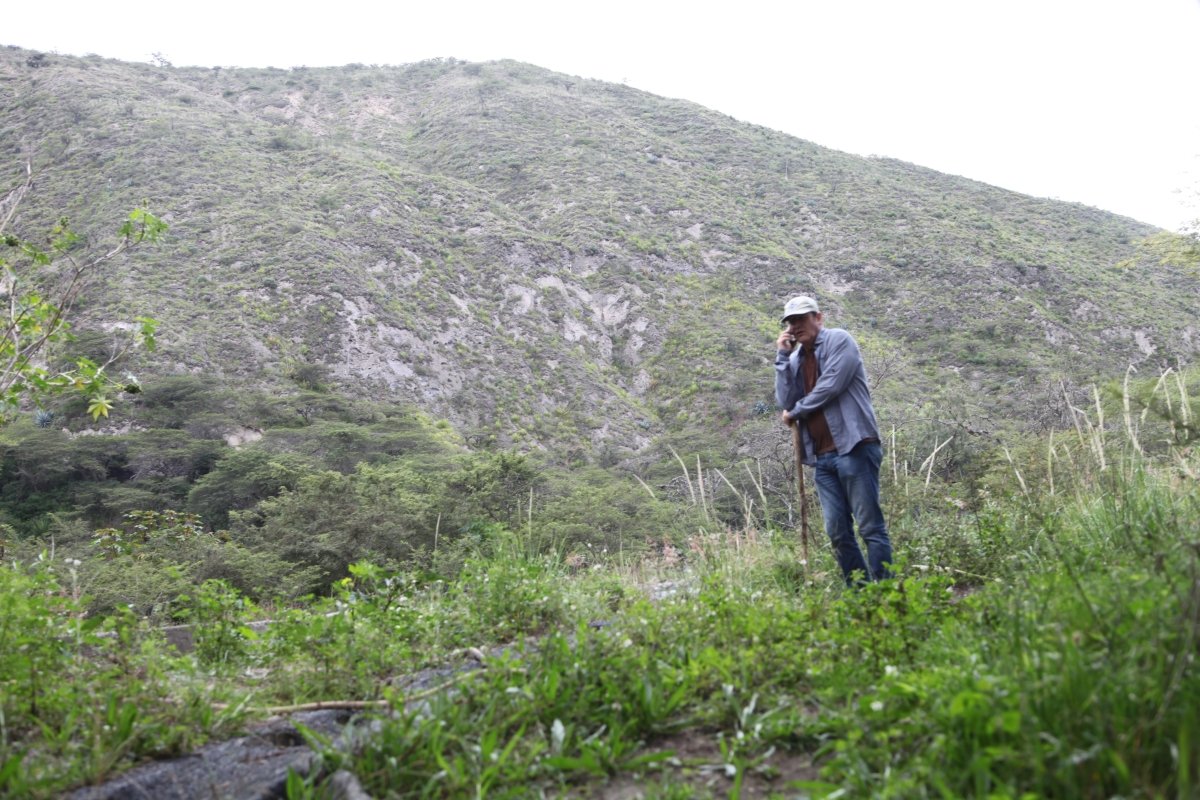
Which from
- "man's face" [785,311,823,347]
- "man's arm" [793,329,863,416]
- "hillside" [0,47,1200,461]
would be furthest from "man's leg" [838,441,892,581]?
"hillside" [0,47,1200,461]

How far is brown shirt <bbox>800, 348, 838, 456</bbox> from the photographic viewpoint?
4.50m

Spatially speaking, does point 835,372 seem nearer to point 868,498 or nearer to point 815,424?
point 815,424

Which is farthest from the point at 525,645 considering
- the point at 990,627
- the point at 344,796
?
the point at 990,627

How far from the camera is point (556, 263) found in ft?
120

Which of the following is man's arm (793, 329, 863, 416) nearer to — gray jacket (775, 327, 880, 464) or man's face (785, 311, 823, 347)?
gray jacket (775, 327, 880, 464)

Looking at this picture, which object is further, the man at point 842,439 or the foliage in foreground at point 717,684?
the man at point 842,439

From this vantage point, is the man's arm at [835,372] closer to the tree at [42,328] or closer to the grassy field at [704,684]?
the grassy field at [704,684]

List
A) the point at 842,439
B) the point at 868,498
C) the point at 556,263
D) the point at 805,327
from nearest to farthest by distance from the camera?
the point at 868,498
the point at 842,439
the point at 805,327
the point at 556,263

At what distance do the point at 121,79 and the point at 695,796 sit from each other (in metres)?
57.4

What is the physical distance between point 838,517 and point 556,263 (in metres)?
33.1

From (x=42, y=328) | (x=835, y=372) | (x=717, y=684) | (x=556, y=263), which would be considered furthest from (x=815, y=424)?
(x=556, y=263)

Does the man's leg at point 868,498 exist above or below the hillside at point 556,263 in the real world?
below

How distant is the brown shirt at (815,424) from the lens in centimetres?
450

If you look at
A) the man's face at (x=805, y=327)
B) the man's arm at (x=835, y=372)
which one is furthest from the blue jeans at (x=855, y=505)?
the man's face at (x=805, y=327)
